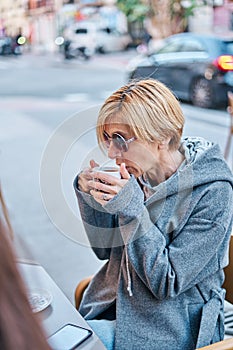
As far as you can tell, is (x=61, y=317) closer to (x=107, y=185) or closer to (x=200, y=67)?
(x=107, y=185)

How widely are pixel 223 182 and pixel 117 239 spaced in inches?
12.8

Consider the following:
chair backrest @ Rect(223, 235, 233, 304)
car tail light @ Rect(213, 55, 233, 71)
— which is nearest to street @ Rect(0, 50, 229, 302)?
chair backrest @ Rect(223, 235, 233, 304)

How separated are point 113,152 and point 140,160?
0.24ft

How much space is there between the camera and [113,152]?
134 centimetres

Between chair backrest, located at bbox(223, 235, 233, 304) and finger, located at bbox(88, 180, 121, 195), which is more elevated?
finger, located at bbox(88, 180, 121, 195)

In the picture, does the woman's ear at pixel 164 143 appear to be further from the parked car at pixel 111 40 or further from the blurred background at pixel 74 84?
the parked car at pixel 111 40

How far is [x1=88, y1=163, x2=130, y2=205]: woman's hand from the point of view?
1172mm

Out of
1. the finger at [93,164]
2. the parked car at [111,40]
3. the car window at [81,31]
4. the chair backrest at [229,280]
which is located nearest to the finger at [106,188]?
the finger at [93,164]

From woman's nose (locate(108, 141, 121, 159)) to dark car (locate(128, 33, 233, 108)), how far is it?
5592mm

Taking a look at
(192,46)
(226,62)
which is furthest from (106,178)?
(192,46)

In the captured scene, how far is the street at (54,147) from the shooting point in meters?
1.51

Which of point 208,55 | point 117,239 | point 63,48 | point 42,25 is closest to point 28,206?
point 117,239

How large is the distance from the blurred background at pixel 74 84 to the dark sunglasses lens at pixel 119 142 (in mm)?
107

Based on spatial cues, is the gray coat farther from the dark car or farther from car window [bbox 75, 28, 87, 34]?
car window [bbox 75, 28, 87, 34]
